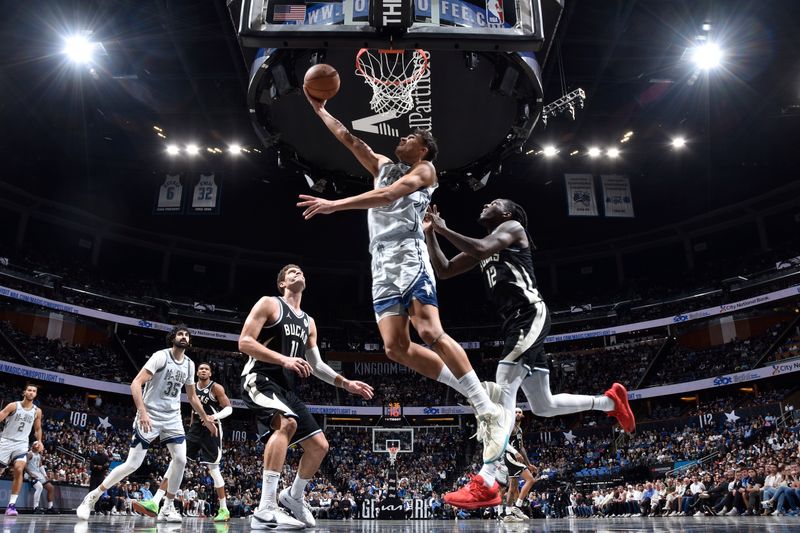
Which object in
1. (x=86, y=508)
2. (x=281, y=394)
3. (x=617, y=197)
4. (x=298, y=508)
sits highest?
(x=617, y=197)

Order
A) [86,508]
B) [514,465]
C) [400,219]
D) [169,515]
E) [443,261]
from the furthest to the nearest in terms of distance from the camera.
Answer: [514,465]
[169,515]
[86,508]
[443,261]
[400,219]

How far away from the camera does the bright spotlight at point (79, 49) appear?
58.8ft

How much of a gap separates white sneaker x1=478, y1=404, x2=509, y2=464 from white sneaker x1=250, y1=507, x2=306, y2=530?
1457 mm

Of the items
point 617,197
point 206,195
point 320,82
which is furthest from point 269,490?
point 617,197

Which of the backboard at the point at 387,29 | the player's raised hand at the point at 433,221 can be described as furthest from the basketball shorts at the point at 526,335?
the backboard at the point at 387,29

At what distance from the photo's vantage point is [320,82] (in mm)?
5215

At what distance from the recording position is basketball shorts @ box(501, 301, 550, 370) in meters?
5.03

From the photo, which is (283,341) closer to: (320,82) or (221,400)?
(320,82)

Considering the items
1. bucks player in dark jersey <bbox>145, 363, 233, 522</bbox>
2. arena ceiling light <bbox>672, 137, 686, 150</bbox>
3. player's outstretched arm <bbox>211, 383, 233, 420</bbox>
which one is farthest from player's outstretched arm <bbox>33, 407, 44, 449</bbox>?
arena ceiling light <bbox>672, 137, 686, 150</bbox>

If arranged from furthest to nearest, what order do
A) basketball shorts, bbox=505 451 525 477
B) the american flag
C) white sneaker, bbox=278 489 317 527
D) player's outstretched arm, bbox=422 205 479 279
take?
basketball shorts, bbox=505 451 525 477 < the american flag < player's outstretched arm, bbox=422 205 479 279 < white sneaker, bbox=278 489 317 527

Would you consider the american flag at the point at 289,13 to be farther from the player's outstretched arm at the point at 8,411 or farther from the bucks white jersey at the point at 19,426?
the bucks white jersey at the point at 19,426

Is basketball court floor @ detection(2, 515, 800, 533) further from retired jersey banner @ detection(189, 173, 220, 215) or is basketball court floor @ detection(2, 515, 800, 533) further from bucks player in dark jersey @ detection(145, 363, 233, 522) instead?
retired jersey banner @ detection(189, 173, 220, 215)

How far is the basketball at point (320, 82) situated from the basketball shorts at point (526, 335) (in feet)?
8.15

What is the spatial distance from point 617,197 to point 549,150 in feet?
12.5
